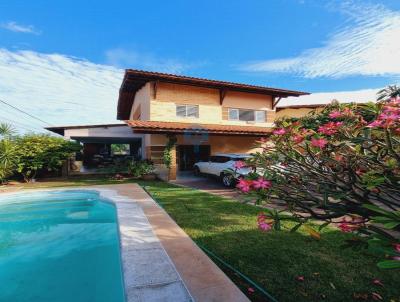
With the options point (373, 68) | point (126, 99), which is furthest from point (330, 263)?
point (126, 99)

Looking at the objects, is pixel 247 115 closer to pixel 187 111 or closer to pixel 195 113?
pixel 195 113

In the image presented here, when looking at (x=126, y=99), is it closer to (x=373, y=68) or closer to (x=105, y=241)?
(x=105, y=241)

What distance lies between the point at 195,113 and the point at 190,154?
11.2 ft

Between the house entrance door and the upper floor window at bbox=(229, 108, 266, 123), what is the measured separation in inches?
121

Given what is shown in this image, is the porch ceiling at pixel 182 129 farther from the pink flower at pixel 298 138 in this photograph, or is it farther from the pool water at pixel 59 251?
the pink flower at pixel 298 138

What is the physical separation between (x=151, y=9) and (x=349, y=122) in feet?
40.8

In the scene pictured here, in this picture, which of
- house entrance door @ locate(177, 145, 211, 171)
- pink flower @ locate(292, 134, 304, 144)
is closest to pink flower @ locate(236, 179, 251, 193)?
pink flower @ locate(292, 134, 304, 144)

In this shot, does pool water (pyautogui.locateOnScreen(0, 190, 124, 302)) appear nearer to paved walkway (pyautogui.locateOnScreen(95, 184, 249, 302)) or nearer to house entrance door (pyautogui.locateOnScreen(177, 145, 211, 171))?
paved walkway (pyautogui.locateOnScreen(95, 184, 249, 302))

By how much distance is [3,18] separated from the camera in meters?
12.4

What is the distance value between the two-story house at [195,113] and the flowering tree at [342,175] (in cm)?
984

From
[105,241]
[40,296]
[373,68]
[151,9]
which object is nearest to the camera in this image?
[40,296]

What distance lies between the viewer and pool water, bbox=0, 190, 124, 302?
144 inches

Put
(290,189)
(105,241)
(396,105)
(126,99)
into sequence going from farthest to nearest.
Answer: (126,99), (105,241), (290,189), (396,105)

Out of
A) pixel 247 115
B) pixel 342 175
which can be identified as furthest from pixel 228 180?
pixel 342 175
